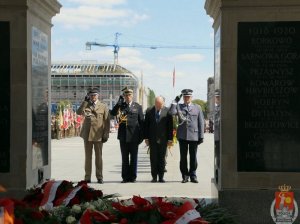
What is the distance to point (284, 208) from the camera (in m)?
7.23

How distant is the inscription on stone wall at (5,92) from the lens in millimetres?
7492

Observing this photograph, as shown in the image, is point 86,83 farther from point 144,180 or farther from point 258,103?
point 258,103

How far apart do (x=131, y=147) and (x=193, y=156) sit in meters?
1.31

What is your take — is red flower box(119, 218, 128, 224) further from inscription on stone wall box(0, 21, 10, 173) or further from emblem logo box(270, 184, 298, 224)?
inscription on stone wall box(0, 21, 10, 173)

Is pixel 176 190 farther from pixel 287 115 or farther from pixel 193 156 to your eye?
pixel 287 115

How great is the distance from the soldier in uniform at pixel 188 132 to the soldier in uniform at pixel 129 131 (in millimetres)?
757

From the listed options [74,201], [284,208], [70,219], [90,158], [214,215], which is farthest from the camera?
[90,158]

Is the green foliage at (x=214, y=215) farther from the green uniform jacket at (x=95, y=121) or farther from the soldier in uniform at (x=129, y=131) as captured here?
the green uniform jacket at (x=95, y=121)

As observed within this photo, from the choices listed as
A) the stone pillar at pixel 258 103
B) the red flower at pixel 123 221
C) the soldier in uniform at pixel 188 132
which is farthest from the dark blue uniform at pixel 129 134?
the red flower at pixel 123 221

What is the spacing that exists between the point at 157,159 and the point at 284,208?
5.10 m

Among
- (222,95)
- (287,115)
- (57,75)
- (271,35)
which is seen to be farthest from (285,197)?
(57,75)

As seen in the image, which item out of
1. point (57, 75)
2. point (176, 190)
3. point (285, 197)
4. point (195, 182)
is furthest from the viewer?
point (57, 75)

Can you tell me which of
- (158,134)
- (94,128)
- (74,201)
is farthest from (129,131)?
(74,201)

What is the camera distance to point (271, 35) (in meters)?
7.44
